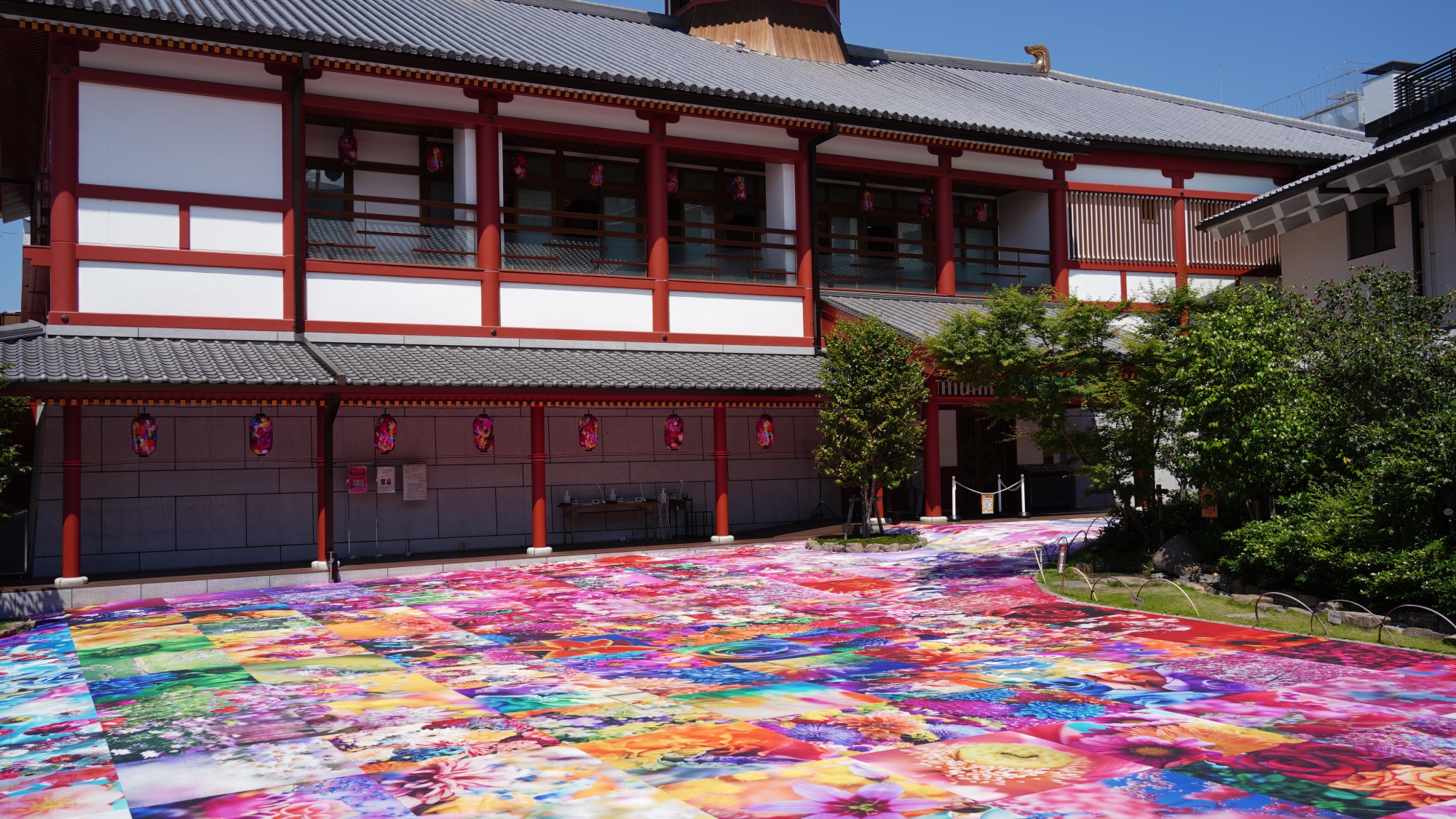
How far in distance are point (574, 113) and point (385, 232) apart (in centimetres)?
348

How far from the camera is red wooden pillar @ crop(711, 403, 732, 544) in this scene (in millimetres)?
17688

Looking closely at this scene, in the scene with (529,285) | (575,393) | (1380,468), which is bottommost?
(1380,468)

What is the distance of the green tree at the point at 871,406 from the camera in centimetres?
1659

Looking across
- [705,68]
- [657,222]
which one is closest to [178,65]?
[657,222]

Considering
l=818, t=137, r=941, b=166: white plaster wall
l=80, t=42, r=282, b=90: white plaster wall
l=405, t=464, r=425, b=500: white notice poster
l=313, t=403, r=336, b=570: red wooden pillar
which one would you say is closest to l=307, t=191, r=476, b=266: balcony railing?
l=80, t=42, r=282, b=90: white plaster wall

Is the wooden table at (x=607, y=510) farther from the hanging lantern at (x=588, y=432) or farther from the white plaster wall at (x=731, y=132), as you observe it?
the white plaster wall at (x=731, y=132)

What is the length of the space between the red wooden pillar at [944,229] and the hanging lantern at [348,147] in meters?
10.4

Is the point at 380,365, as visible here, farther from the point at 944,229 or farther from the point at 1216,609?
the point at 944,229

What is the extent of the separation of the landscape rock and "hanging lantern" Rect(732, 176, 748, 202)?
10.4 meters

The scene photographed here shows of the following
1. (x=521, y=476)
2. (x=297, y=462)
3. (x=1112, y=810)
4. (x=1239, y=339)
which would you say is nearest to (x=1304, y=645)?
(x=1239, y=339)

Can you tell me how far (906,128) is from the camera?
19.9 meters

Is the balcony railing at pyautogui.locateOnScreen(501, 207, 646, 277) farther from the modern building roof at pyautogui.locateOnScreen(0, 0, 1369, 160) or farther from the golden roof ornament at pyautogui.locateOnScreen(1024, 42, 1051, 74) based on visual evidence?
the golden roof ornament at pyautogui.locateOnScreen(1024, 42, 1051, 74)

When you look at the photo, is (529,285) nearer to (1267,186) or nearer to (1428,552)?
(1428,552)

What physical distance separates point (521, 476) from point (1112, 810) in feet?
45.1
